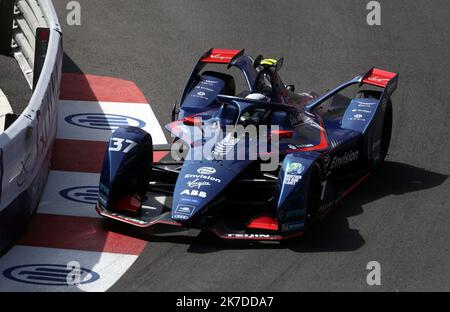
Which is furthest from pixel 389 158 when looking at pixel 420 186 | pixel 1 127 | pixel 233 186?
pixel 1 127

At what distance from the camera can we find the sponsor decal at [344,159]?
1324cm

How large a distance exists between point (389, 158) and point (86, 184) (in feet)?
14.1

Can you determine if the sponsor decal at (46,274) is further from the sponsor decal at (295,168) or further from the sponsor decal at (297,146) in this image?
the sponsor decal at (297,146)

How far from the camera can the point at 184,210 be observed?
1148cm

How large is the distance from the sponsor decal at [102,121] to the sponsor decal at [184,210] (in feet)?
14.5

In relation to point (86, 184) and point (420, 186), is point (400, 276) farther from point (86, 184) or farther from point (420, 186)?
point (86, 184)

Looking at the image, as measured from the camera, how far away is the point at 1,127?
50.9ft

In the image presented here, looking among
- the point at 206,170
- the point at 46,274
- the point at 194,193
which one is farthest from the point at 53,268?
the point at 206,170

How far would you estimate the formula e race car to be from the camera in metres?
11.7

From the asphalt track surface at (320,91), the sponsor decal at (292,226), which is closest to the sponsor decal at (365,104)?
the asphalt track surface at (320,91)

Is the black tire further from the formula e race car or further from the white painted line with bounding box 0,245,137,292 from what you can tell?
the white painted line with bounding box 0,245,137,292

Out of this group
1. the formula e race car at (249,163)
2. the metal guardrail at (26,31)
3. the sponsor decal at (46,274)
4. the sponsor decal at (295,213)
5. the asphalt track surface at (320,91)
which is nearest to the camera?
the sponsor decal at (46,274)

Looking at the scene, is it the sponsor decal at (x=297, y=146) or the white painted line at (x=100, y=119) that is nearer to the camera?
the sponsor decal at (x=297, y=146)

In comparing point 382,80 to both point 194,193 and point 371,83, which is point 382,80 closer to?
point 371,83
